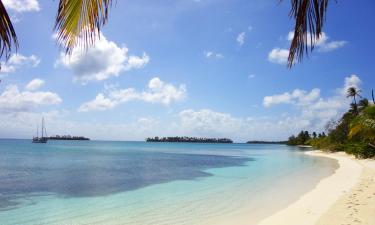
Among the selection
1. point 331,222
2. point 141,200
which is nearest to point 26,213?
point 141,200

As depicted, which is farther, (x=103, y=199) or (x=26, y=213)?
(x=103, y=199)

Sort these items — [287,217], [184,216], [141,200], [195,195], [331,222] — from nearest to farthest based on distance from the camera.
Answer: [331,222] → [287,217] → [184,216] → [141,200] → [195,195]

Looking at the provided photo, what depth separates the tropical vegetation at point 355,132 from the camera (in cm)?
1922

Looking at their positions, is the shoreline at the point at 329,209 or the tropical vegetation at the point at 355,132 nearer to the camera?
the shoreline at the point at 329,209

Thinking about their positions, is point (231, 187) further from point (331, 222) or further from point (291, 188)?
point (331, 222)

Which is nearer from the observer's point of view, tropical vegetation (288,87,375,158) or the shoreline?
the shoreline

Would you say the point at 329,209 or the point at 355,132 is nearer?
the point at 329,209

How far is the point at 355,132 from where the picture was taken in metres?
19.8

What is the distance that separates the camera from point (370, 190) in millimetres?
13398

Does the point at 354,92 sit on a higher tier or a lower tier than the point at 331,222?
higher

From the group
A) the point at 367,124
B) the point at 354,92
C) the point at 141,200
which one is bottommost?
the point at 141,200

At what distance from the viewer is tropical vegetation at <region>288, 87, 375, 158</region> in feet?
63.1

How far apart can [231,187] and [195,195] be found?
3145mm

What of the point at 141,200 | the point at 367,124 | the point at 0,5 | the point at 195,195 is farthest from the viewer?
the point at 367,124
